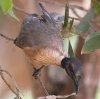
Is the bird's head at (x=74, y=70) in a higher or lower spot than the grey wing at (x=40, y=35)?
lower

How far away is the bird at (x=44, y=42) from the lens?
0.87m

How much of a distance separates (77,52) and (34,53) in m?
0.87

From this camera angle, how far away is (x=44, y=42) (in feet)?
2.86

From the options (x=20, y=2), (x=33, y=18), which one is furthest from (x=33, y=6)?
(x=33, y=18)

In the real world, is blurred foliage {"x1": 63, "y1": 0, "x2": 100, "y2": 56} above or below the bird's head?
above

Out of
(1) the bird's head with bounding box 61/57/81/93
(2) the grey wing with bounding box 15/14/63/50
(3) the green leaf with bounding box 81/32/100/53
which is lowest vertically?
(1) the bird's head with bounding box 61/57/81/93

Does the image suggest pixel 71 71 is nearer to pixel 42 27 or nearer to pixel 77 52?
pixel 42 27

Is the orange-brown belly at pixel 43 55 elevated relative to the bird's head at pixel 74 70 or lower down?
elevated

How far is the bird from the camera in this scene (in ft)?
2.86

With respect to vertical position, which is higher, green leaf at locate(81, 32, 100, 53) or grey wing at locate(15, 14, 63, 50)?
grey wing at locate(15, 14, 63, 50)

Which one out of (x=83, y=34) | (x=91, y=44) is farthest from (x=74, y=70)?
(x=83, y=34)

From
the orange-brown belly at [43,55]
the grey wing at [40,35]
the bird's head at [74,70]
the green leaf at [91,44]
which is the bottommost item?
the bird's head at [74,70]

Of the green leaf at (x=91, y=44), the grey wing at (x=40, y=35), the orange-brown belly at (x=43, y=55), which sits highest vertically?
the grey wing at (x=40, y=35)

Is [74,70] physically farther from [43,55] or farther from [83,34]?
[83,34]
